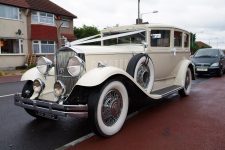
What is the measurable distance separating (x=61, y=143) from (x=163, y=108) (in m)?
3.14

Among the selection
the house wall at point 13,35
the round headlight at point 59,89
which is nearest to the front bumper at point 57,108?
the round headlight at point 59,89

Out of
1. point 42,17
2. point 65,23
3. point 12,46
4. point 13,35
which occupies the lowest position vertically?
point 12,46

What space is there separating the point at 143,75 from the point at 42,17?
870 inches

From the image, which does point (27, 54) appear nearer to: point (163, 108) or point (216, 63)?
point (216, 63)

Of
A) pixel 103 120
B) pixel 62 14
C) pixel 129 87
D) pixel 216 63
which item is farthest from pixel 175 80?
pixel 62 14

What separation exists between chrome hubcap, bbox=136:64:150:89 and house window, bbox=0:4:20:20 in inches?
752

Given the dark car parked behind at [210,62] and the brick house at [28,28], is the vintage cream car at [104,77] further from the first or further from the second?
the brick house at [28,28]

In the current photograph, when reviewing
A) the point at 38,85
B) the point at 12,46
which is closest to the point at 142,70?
the point at 38,85

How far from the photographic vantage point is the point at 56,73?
542 centimetres

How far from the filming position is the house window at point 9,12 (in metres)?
22.1

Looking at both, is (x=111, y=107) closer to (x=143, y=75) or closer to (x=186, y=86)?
(x=143, y=75)

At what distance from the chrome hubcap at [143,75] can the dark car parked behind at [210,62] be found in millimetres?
9106

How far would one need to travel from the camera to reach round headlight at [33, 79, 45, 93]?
5.19 meters

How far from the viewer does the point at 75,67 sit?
5.00 m
